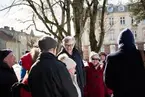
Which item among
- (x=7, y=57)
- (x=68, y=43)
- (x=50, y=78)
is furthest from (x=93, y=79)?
(x=50, y=78)

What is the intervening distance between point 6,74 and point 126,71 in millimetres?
2002

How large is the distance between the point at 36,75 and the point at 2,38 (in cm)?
9487

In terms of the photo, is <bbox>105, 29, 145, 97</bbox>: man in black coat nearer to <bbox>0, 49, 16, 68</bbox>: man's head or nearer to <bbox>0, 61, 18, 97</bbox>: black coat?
<bbox>0, 61, 18, 97</bbox>: black coat

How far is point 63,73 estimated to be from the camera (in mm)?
5375

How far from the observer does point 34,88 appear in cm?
555

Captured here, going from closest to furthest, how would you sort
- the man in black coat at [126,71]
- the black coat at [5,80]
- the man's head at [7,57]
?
the man in black coat at [126,71] → the black coat at [5,80] → the man's head at [7,57]

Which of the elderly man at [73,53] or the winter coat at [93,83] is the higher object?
the elderly man at [73,53]

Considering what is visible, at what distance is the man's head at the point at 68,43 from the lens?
8.20 meters

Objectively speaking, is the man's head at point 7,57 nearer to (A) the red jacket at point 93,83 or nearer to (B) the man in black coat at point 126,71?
(B) the man in black coat at point 126,71

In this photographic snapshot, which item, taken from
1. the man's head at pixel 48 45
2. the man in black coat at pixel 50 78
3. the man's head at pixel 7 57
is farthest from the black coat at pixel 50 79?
the man's head at pixel 7 57

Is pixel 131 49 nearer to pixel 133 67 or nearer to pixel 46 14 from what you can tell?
pixel 133 67

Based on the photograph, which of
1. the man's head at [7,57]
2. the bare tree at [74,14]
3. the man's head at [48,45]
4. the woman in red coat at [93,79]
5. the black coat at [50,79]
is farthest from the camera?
the bare tree at [74,14]

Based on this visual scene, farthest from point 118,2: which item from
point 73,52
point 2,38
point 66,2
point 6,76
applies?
point 2,38

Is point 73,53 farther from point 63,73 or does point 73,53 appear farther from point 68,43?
point 63,73
